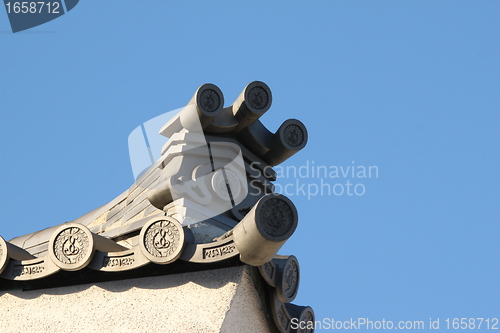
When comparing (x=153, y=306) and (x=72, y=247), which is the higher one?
(x=72, y=247)

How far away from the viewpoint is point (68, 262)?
9.07 m

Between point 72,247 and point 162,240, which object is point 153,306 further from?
point 72,247

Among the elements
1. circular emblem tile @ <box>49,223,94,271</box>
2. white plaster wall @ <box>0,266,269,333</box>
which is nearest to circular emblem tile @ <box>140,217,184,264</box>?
white plaster wall @ <box>0,266,269,333</box>

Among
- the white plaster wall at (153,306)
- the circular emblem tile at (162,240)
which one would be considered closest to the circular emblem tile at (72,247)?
the white plaster wall at (153,306)

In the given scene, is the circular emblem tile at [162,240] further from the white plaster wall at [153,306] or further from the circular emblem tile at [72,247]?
the circular emblem tile at [72,247]

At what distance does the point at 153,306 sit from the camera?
892 cm

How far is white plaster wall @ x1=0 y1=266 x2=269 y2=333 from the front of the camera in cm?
874

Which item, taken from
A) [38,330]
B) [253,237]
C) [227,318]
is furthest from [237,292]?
[38,330]

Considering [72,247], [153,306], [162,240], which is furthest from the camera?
[72,247]

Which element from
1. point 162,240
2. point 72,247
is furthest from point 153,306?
point 72,247

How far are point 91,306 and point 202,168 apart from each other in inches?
75.2

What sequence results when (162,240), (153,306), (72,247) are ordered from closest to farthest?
(162,240) → (153,306) → (72,247)

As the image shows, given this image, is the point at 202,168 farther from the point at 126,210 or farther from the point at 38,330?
the point at 38,330

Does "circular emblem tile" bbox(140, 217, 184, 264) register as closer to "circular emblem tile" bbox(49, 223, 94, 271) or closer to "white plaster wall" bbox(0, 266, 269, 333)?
"white plaster wall" bbox(0, 266, 269, 333)
